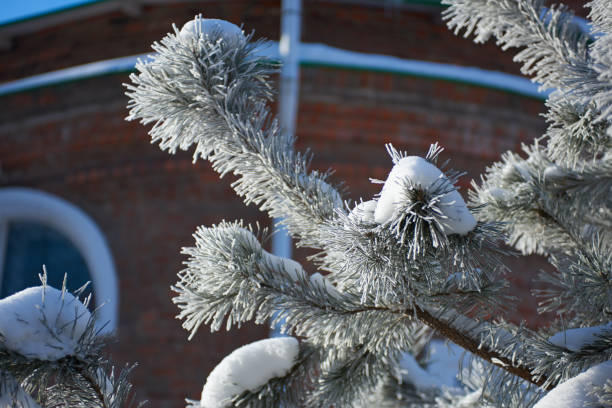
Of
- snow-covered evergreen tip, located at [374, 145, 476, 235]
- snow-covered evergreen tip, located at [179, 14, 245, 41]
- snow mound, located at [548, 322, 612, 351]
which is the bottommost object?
snow mound, located at [548, 322, 612, 351]

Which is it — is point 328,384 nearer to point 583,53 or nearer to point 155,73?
point 155,73

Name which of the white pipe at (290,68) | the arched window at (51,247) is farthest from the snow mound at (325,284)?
the arched window at (51,247)

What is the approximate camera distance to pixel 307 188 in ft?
4.27

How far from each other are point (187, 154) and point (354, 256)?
10.8ft

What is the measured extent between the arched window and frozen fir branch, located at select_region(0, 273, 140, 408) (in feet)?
10.3

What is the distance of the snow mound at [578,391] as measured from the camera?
1.05 metres

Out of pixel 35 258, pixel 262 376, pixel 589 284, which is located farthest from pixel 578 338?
pixel 35 258

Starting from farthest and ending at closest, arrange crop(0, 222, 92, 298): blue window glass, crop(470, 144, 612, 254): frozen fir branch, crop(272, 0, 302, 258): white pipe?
crop(0, 222, 92, 298): blue window glass, crop(272, 0, 302, 258): white pipe, crop(470, 144, 612, 254): frozen fir branch

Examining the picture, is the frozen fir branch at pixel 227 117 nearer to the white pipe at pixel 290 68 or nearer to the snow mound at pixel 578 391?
the snow mound at pixel 578 391

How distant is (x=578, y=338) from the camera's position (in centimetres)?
124

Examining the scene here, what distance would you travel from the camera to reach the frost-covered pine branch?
1.09 metres

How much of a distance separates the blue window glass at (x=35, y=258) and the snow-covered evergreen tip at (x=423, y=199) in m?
4.02

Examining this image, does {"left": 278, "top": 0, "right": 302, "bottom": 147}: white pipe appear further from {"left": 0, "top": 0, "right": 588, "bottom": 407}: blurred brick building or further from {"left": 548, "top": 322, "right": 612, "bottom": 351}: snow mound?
{"left": 548, "top": 322, "right": 612, "bottom": 351}: snow mound

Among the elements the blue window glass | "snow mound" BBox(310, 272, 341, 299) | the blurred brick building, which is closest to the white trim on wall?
the blurred brick building
